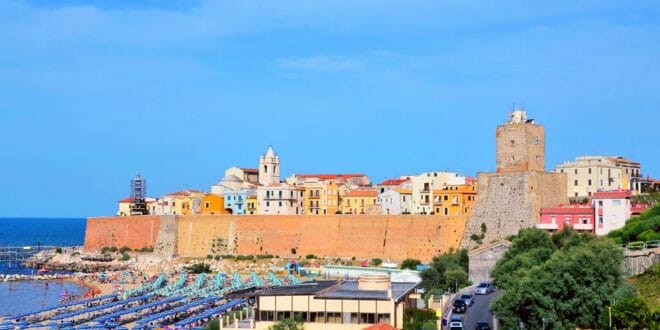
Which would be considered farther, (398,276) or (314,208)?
(314,208)

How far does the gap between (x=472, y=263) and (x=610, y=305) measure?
20.8m

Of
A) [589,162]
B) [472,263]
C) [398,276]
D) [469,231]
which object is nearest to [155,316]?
[398,276]

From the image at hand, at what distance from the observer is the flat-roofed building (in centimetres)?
2733

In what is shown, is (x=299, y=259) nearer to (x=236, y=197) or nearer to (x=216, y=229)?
(x=216, y=229)

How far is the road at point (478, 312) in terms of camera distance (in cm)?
3315

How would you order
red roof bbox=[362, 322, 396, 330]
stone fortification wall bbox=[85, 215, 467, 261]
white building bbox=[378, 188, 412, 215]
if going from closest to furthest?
red roof bbox=[362, 322, 396, 330], stone fortification wall bbox=[85, 215, 467, 261], white building bbox=[378, 188, 412, 215]

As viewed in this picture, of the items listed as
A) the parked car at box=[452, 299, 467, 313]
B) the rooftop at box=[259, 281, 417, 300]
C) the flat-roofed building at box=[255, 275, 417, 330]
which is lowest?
the parked car at box=[452, 299, 467, 313]

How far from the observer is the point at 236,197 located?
9431cm

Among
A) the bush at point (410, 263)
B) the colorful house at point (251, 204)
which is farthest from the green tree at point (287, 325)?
the colorful house at point (251, 204)

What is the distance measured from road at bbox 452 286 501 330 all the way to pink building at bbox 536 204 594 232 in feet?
58.3

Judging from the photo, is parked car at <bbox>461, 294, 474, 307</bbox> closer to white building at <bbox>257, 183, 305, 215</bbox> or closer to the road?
the road

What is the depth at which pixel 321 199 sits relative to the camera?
90.9 m

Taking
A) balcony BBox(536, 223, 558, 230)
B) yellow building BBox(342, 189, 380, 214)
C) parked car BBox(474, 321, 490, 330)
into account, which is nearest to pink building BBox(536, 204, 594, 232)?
balcony BBox(536, 223, 558, 230)

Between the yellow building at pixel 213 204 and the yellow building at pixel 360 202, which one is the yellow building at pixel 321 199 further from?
the yellow building at pixel 213 204
